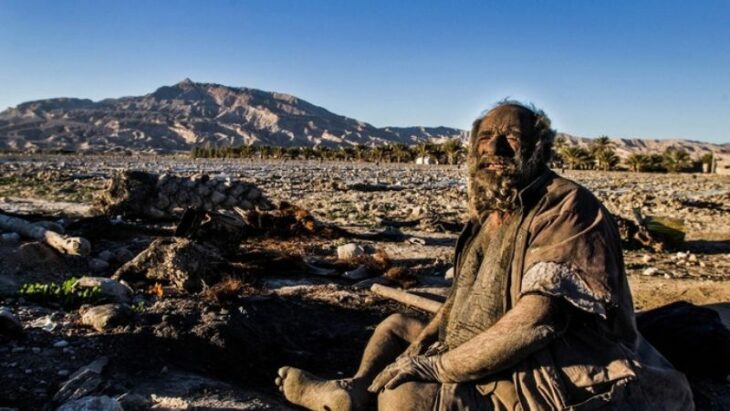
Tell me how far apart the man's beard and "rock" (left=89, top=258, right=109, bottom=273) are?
21.8ft

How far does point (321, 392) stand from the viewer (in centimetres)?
365

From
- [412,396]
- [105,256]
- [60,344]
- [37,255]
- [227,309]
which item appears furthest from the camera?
[105,256]

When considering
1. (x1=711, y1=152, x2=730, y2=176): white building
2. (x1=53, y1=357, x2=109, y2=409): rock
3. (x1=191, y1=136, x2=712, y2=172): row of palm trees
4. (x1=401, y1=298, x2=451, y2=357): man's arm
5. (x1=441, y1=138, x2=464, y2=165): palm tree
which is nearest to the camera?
(x1=401, y1=298, x2=451, y2=357): man's arm

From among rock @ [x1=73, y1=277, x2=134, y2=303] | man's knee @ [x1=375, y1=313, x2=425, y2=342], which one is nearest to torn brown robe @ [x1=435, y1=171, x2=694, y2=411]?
man's knee @ [x1=375, y1=313, x2=425, y2=342]

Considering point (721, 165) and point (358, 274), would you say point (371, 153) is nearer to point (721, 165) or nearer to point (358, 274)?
point (721, 165)

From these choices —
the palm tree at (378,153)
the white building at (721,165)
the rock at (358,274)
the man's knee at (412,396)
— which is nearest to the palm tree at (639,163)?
the white building at (721,165)

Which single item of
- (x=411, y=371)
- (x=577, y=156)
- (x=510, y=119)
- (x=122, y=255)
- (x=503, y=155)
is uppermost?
(x=510, y=119)

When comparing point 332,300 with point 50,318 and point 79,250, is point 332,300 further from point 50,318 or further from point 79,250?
point 79,250

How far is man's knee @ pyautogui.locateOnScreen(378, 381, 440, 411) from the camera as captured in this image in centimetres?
312

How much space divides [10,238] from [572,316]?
29.3 ft

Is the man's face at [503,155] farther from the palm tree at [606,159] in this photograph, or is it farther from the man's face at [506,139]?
the palm tree at [606,159]

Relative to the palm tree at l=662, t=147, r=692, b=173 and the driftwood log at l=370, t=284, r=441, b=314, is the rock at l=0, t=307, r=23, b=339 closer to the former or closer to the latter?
the driftwood log at l=370, t=284, r=441, b=314

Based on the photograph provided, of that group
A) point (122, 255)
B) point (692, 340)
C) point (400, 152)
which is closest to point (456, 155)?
point (400, 152)

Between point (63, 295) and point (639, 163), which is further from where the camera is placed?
point (639, 163)
